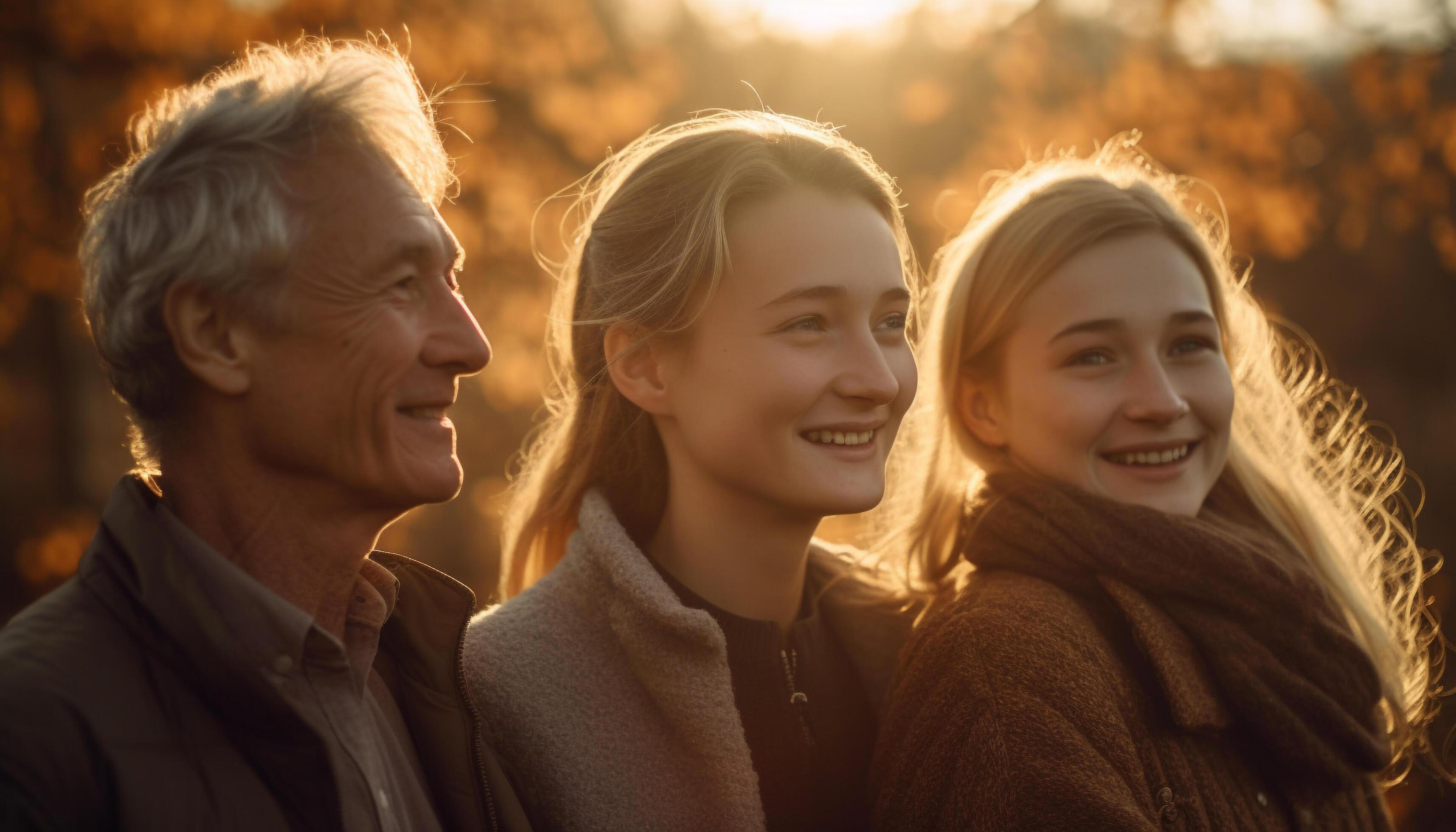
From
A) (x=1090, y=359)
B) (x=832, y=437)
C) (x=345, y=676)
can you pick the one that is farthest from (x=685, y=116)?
(x=345, y=676)

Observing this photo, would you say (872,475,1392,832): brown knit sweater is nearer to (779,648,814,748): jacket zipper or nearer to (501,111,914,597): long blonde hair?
(779,648,814,748): jacket zipper

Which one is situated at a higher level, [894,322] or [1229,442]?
[894,322]

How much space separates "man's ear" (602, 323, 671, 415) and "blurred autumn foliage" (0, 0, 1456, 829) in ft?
9.61

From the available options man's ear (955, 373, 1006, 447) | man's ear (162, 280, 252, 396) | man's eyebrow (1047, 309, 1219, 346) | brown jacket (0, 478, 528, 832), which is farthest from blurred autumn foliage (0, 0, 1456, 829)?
brown jacket (0, 478, 528, 832)

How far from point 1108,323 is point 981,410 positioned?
39 cm

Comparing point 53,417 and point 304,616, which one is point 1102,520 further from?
point 53,417

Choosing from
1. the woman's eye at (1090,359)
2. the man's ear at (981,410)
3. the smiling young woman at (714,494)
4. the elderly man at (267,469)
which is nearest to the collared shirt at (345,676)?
the elderly man at (267,469)

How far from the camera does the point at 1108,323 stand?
2477mm

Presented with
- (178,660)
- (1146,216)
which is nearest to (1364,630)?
(1146,216)

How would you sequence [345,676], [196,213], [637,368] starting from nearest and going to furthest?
[196,213], [345,676], [637,368]

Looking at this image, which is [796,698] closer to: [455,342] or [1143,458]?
[1143,458]

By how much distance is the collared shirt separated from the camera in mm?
1623

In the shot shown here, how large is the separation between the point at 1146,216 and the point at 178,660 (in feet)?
7.14

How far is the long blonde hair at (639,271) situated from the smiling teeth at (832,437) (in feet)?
1.19
